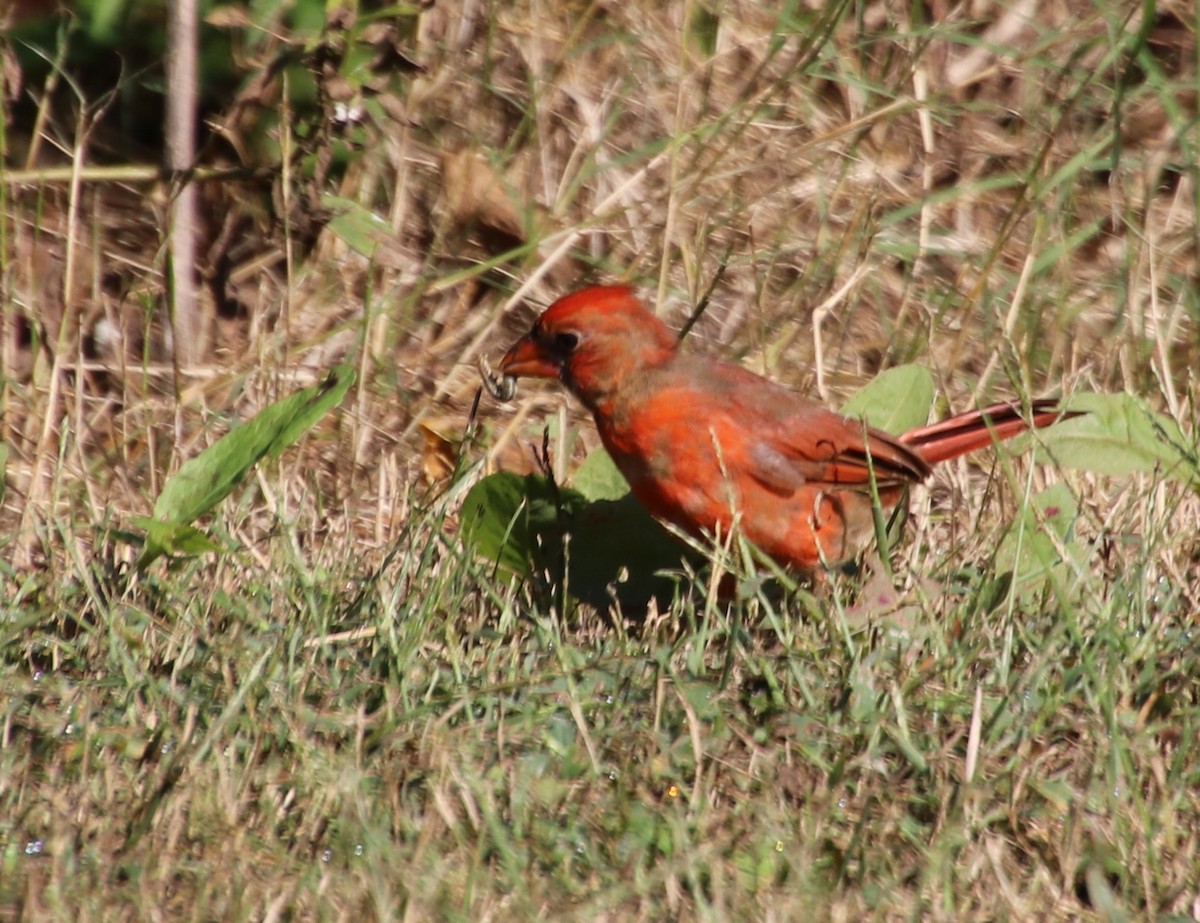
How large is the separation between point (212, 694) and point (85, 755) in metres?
0.25

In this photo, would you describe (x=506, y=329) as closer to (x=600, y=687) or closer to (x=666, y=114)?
(x=666, y=114)

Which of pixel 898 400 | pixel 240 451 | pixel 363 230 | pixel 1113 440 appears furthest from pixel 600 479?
pixel 363 230

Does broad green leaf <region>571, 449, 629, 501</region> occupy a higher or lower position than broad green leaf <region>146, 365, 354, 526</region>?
lower

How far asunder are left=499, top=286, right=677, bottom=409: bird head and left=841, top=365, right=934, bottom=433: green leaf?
0.52 meters

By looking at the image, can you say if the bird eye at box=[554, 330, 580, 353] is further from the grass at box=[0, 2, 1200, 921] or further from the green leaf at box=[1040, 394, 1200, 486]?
the green leaf at box=[1040, 394, 1200, 486]

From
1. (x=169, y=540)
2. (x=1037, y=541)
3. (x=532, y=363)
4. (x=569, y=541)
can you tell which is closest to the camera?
(x=169, y=540)

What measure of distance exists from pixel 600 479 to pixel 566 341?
352mm

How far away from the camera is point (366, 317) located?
3.89 metres

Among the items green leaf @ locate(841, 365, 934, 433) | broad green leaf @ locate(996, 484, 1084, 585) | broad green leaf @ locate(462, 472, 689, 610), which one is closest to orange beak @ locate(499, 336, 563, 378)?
broad green leaf @ locate(462, 472, 689, 610)

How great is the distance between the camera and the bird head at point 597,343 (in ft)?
11.4

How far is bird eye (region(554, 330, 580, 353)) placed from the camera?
3.49m

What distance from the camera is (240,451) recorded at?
324cm

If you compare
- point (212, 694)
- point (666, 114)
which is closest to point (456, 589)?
point (212, 694)

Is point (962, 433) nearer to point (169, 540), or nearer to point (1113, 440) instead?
point (1113, 440)
